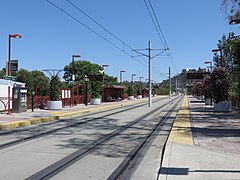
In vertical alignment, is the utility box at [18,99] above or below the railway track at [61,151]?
above

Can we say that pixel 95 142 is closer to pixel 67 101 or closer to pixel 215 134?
pixel 215 134

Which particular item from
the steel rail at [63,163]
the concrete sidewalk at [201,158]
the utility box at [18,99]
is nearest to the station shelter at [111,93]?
the utility box at [18,99]

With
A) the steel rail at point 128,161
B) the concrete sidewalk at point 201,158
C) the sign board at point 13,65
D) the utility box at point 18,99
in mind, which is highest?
the sign board at point 13,65

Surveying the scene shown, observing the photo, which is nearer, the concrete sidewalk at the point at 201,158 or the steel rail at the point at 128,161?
the concrete sidewalk at the point at 201,158

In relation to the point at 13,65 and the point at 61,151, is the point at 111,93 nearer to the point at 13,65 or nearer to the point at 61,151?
the point at 13,65

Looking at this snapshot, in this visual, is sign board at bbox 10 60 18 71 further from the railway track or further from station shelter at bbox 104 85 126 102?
station shelter at bbox 104 85 126 102

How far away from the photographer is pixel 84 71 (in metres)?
101

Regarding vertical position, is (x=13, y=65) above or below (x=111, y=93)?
above

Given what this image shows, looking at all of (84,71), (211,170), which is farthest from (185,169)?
(84,71)

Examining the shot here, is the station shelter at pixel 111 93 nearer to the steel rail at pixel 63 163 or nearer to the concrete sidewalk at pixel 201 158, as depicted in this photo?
the concrete sidewalk at pixel 201 158

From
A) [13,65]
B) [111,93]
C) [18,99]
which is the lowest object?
[18,99]

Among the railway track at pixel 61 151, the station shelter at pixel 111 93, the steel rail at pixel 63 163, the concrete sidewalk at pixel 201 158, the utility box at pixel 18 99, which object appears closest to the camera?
the concrete sidewalk at pixel 201 158

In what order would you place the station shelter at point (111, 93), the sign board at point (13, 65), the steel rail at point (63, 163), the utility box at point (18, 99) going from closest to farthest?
the steel rail at point (63, 163), the sign board at point (13, 65), the utility box at point (18, 99), the station shelter at point (111, 93)

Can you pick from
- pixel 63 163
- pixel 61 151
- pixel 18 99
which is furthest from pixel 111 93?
pixel 63 163
